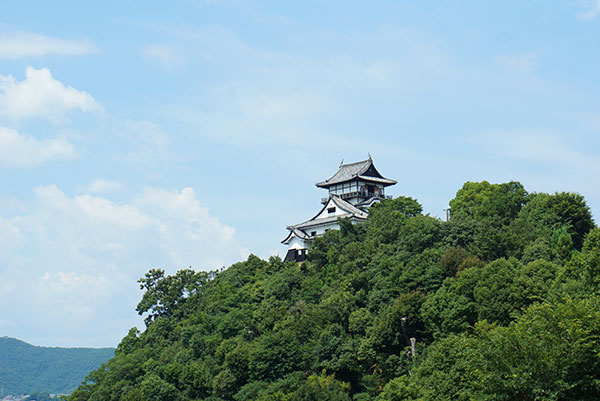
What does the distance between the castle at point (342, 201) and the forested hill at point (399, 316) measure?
8.31 feet

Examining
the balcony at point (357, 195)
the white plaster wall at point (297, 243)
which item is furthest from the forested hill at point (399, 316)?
the balcony at point (357, 195)

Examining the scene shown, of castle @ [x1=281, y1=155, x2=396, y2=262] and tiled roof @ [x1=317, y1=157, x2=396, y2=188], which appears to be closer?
castle @ [x1=281, y1=155, x2=396, y2=262]

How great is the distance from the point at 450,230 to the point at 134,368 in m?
22.7

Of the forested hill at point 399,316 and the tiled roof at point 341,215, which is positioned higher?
the tiled roof at point 341,215

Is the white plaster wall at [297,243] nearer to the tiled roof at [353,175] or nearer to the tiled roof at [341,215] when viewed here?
the tiled roof at [341,215]

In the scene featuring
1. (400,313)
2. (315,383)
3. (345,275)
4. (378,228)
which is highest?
(378,228)

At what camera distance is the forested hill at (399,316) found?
68.2 feet

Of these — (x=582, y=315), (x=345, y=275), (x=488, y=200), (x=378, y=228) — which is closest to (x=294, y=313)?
(x=345, y=275)

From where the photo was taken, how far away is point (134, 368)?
4697 centimetres

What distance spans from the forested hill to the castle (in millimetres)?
2532

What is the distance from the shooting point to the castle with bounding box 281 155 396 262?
49875mm

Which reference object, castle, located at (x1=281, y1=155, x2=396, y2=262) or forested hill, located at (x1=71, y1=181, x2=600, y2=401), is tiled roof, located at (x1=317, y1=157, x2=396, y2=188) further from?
forested hill, located at (x1=71, y1=181, x2=600, y2=401)

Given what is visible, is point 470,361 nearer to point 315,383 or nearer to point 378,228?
point 315,383

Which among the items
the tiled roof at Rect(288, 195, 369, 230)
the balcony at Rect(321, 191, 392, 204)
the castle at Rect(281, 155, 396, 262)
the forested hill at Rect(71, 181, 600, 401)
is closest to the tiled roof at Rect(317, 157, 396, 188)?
the castle at Rect(281, 155, 396, 262)
